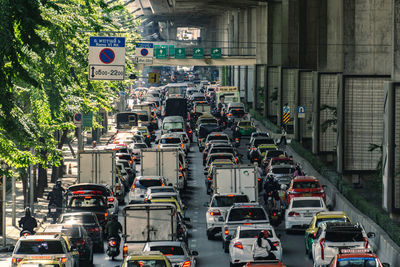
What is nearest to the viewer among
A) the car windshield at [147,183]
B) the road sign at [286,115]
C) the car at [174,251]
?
the car at [174,251]

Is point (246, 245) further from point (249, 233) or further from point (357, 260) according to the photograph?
point (357, 260)

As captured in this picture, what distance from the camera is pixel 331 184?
43438 millimetres

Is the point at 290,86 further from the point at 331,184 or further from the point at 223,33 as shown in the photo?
the point at 223,33

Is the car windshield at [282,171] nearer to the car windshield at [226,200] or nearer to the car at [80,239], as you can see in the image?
the car windshield at [226,200]

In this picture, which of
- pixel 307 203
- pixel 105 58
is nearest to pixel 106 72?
pixel 105 58

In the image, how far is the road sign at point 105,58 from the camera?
35.9m

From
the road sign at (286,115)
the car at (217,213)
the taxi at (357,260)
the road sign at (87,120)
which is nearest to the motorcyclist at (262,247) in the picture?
the taxi at (357,260)

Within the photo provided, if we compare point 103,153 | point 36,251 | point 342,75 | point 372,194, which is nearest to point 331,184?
point 372,194

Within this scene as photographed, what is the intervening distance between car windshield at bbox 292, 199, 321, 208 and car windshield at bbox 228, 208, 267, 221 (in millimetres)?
3531

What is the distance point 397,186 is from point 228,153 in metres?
16.3

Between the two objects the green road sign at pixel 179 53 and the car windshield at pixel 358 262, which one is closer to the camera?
the car windshield at pixel 358 262

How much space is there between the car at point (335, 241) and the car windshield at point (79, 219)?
7500 mm

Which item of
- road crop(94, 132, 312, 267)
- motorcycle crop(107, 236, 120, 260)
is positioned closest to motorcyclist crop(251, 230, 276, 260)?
road crop(94, 132, 312, 267)

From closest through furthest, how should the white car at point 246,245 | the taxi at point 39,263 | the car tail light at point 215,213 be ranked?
the taxi at point 39,263 < the white car at point 246,245 < the car tail light at point 215,213
